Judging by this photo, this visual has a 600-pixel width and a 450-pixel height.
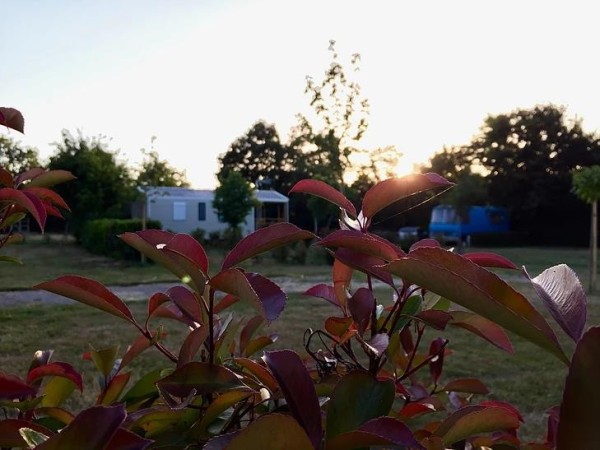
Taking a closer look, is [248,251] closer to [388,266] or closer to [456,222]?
[388,266]

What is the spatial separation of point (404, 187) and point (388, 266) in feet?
0.82

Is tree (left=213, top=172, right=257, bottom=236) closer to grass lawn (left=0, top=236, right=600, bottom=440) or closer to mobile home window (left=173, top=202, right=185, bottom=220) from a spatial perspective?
mobile home window (left=173, top=202, right=185, bottom=220)

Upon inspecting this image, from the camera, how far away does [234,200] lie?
20.4 meters

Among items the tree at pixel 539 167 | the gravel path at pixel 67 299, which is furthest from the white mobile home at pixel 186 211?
the gravel path at pixel 67 299

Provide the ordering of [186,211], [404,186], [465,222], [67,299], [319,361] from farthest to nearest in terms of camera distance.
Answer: [465,222] → [186,211] → [67,299] → [319,361] → [404,186]

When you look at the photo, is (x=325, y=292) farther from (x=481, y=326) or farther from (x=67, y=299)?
(x=67, y=299)

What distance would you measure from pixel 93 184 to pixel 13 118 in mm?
18464

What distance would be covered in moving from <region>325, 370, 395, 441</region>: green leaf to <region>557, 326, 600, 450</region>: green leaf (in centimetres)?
26

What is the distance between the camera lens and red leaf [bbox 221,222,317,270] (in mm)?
568

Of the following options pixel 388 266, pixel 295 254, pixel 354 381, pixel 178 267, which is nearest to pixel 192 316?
pixel 178 267

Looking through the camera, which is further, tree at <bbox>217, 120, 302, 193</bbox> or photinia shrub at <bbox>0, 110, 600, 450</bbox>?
tree at <bbox>217, 120, 302, 193</bbox>

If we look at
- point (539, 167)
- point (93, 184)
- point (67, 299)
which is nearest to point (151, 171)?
point (93, 184)

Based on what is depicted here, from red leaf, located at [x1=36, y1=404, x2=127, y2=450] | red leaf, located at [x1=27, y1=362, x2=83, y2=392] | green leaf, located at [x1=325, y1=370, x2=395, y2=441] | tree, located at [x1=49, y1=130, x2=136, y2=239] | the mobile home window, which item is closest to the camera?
red leaf, located at [x1=36, y1=404, x2=127, y2=450]

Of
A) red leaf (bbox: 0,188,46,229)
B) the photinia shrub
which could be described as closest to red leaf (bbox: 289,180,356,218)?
the photinia shrub
